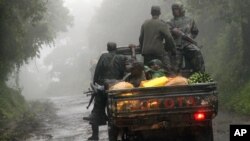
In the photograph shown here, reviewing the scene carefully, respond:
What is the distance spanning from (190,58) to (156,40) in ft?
4.25

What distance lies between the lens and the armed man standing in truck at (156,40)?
9852mm

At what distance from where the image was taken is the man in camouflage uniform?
10648mm

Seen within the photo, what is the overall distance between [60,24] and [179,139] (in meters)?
34.5

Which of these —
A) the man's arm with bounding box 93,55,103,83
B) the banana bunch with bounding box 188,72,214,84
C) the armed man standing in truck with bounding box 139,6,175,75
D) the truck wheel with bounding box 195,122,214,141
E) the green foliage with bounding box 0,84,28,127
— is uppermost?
the armed man standing in truck with bounding box 139,6,175,75

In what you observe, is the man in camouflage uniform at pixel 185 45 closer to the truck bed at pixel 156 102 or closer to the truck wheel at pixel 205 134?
the truck wheel at pixel 205 134

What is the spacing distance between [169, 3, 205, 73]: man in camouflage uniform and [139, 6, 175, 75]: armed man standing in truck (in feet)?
1.98

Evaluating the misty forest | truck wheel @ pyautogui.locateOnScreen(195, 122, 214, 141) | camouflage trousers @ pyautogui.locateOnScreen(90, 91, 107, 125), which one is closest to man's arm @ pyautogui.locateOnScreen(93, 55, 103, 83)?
camouflage trousers @ pyautogui.locateOnScreen(90, 91, 107, 125)

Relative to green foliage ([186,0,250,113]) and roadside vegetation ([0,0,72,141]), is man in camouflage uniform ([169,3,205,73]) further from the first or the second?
roadside vegetation ([0,0,72,141])

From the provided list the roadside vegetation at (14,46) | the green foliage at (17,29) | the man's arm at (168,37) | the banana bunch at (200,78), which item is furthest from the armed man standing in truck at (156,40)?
the green foliage at (17,29)

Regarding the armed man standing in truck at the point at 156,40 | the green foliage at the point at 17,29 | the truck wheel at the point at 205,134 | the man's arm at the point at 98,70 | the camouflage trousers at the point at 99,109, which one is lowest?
the truck wheel at the point at 205,134

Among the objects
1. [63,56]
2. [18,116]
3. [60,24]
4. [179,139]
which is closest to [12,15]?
[18,116]

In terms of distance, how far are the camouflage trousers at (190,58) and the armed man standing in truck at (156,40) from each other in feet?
1.85

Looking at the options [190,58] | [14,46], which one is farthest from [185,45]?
[14,46]

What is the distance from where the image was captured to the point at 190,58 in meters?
10.9
